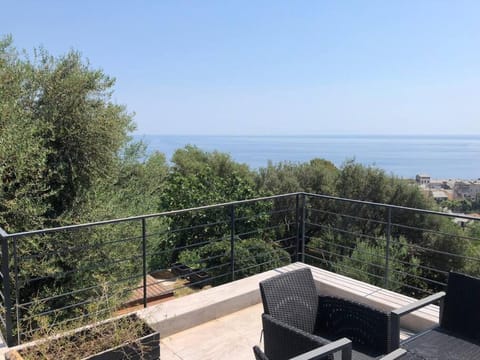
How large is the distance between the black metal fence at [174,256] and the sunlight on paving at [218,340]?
18.3 inches

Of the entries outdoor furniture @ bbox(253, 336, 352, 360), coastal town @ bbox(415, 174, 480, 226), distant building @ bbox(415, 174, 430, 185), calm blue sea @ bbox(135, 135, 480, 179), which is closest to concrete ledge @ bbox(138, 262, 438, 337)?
outdoor furniture @ bbox(253, 336, 352, 360)

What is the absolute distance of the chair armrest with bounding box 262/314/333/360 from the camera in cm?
162

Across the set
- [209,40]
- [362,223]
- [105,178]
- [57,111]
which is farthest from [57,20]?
[362,223]

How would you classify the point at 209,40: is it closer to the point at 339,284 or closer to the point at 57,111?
the point at 57,111

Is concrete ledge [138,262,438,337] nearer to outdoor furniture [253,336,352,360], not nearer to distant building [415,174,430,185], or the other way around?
outdoor furniture [253,336,352,360]

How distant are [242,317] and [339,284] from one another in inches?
43.3

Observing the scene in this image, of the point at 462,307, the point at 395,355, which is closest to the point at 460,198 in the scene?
the point at 462,307

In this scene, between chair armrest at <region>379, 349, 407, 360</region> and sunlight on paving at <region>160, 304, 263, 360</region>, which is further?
sunlight on paving at <region>160, 304, 263, 360</region>

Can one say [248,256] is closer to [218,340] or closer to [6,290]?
[218,340]

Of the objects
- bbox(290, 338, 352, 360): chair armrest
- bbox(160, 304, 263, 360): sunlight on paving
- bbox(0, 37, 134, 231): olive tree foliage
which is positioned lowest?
bbox(160, 304, 263, 360): sunlight on paving

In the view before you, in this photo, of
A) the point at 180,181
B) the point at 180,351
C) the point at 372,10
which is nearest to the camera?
the point at 180,351

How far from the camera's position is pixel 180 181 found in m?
11.6

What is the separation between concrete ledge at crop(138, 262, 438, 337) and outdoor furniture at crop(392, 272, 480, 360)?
872 millimetres

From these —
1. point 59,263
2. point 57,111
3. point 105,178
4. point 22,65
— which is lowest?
point 59,263
